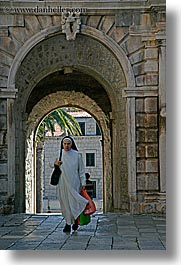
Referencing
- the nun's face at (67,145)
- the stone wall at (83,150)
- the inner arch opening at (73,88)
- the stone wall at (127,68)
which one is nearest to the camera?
the nun's face at (67,145)

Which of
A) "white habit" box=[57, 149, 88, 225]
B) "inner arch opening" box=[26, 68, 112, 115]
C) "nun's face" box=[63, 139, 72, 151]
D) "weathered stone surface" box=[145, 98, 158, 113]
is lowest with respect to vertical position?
"white habit" box=[57, 149, 88, 225]

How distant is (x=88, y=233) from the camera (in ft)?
25.8

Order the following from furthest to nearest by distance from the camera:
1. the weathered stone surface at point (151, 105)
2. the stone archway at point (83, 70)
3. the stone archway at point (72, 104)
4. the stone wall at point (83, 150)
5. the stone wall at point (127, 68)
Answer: the stone wall at point (83, 150), the stone archway at point (72, 104), the stone archway at point (83, 70), the weathered stone surface at point (151, 105), the stone wall at point (127, 68)

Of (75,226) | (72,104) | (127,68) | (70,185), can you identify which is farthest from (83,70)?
(75,226)

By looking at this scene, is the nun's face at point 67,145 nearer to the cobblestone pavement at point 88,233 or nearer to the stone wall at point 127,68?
the cobblestone pavement at point 88,233

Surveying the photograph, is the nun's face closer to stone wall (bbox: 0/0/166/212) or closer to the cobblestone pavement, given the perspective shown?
the cobblestone pavement

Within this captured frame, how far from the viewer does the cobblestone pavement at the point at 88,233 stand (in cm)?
684

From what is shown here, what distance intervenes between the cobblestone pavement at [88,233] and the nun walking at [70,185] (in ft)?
0.83

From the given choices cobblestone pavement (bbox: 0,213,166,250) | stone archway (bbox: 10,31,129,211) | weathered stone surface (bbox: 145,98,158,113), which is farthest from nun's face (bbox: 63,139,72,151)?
stone archway (bbox: 10,31,129,211)

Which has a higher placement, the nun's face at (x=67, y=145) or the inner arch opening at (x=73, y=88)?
the inner arch opening at (x=73, y=88)

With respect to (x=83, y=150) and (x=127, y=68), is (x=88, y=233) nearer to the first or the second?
(x=127, y=68)

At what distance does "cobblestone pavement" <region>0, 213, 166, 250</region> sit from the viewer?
6.84 meters

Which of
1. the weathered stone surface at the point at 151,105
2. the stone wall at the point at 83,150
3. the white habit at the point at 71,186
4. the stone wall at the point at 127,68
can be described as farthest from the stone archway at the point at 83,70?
the stone wall at the point at 83,150

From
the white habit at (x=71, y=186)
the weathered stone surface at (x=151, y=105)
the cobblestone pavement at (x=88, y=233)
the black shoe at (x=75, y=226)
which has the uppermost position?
the weathered stone surface at (x=151, y=105)
